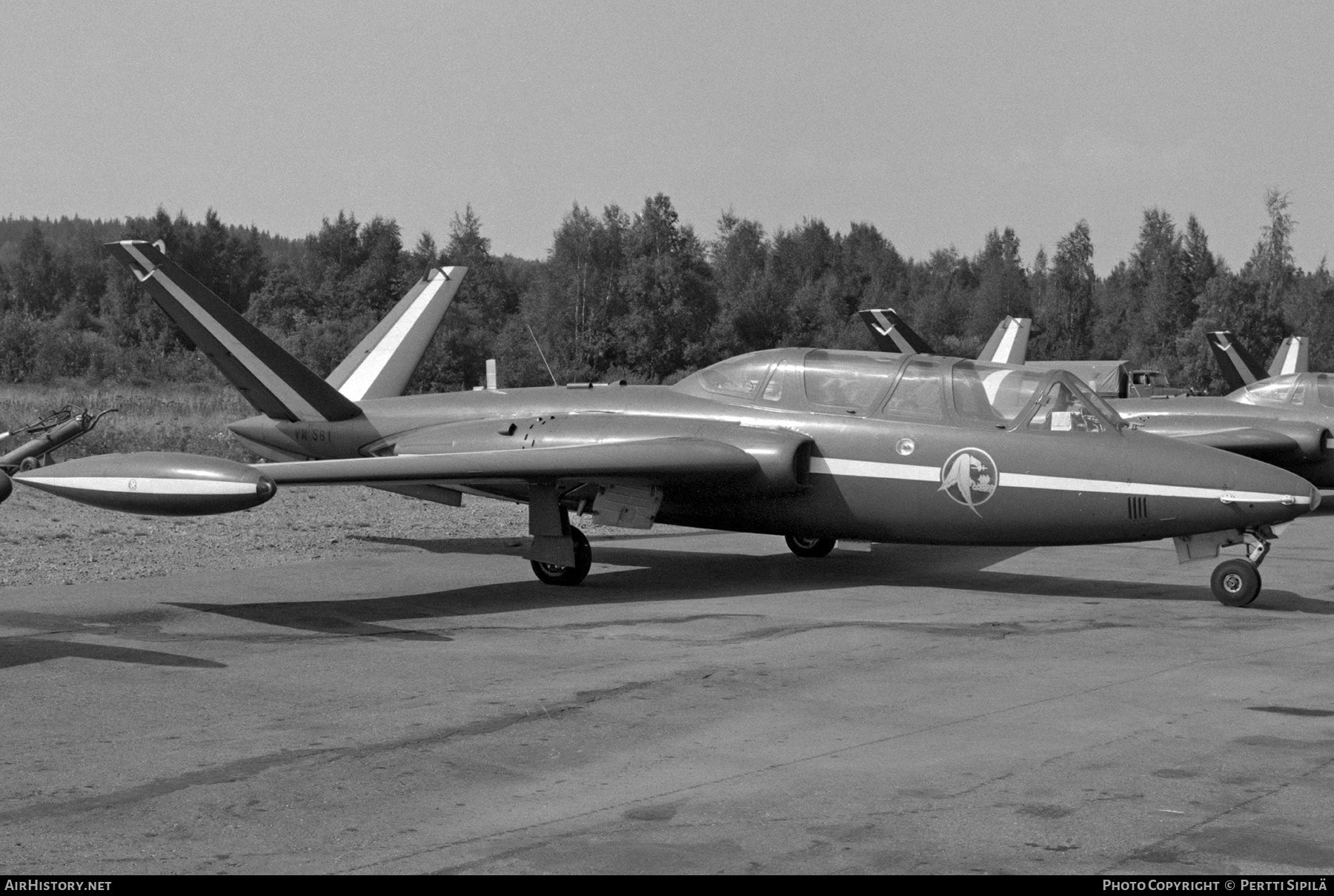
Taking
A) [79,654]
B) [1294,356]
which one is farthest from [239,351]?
[1294,356]

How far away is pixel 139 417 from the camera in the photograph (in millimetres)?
30859

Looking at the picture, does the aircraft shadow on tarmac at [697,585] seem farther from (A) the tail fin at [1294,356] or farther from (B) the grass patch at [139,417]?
(A) the tail fin at [1294,356]

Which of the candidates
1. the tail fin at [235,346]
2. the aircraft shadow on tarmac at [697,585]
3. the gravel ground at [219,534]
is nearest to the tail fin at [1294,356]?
the aircraft shadow on tarmac at [697,585]

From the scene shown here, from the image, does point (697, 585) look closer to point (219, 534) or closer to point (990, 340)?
point (219, 534)

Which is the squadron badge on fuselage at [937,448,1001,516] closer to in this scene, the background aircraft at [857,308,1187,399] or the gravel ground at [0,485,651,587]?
the gravel ground at [0,485,651,587]

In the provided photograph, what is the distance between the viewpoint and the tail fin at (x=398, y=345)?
56.5 feet

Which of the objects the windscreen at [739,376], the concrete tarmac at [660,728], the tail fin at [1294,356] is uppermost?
the tail fin at [1294,356]

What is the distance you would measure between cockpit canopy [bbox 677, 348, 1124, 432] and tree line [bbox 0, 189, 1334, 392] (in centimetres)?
3106

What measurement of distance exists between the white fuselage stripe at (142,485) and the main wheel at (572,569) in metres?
4.02

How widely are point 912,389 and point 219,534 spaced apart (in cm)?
883

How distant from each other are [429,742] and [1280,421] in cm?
1869

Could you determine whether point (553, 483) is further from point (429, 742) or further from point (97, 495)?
point (429, 742)

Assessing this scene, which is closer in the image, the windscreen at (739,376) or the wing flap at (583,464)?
the wing flap at (583,464)

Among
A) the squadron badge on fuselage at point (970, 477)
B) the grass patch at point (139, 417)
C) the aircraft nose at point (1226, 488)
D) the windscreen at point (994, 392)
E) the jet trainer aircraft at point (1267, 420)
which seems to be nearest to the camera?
the aircraft nose at point (1226, 488)
